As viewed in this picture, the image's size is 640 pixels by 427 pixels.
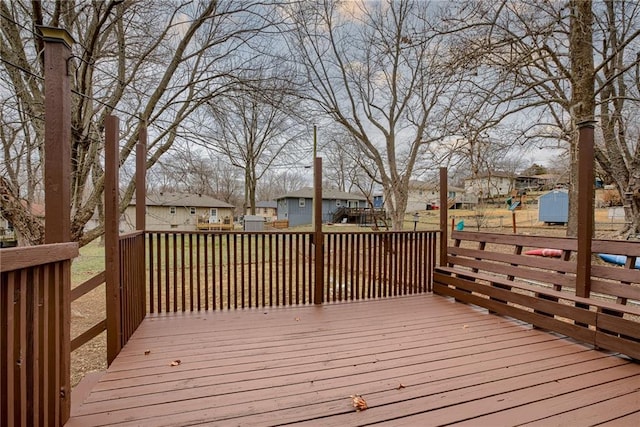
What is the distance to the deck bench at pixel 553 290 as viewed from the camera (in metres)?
2.80

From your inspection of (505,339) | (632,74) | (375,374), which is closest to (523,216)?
(632,74)

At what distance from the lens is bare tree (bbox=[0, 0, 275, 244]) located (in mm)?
4574

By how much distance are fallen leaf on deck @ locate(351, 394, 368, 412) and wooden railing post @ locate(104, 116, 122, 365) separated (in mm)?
2004

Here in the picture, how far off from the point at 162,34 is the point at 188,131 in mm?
1705

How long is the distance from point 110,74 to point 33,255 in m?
4.57

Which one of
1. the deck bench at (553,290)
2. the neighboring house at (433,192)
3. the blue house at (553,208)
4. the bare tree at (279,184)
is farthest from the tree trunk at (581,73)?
the bare tree at (279,184)

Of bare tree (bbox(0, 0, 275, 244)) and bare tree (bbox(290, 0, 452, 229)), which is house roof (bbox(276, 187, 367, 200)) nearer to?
bare tree (bbox(290, 0, 452, 229))

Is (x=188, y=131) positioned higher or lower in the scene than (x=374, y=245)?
higher

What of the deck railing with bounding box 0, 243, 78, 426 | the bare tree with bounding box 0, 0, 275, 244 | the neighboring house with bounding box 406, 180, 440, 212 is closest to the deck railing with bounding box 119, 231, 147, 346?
the deck railing with bounding box 0, 243, 78, 426

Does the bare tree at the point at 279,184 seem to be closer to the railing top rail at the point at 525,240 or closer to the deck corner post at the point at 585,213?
the railing top rail at the point at 525,240

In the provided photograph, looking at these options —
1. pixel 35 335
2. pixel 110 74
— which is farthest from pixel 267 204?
pixel 35 335

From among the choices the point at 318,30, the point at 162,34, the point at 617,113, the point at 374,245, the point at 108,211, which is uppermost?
the point at 318,30

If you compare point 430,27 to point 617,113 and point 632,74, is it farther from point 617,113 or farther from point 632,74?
point 632,74

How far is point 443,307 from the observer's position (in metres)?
4.24
